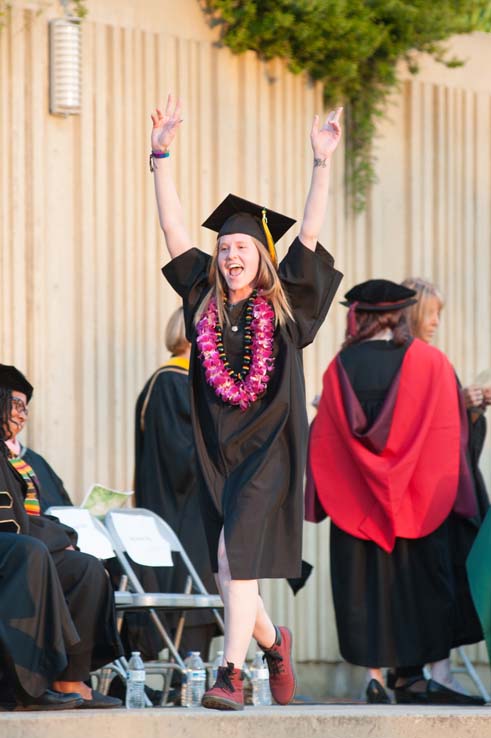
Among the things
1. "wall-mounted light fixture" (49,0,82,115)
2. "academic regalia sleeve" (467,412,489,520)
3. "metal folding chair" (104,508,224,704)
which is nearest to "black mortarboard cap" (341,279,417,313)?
"academic regalia sleeve" (467,412,489,520)

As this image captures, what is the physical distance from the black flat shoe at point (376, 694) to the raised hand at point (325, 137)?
3336 millimetres

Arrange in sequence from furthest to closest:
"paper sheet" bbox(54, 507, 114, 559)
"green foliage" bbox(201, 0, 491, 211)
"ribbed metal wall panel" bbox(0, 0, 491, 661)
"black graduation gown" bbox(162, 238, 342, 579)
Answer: "green foliage" bbox(201, 0, 491, 211), "ribbed metal wall panel" bbox(0, 0, 491, 661), "paper sheet" bbox(54, 507, 114, 559), "black graduation gown" bbox(162, 238, 342, 579)

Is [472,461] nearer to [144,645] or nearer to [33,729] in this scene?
[144,645]

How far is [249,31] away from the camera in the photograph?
1120 centimetres

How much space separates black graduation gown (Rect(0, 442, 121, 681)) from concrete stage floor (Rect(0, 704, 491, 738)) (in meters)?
1.21

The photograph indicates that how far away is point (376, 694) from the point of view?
9.05 meters

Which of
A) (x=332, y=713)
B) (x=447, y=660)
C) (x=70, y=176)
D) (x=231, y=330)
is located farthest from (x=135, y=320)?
(x=332, y=713)

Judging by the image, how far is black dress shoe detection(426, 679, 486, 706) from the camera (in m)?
8.97

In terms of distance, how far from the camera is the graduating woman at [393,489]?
9172 millimetres

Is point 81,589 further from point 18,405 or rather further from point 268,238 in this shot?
point 268,238

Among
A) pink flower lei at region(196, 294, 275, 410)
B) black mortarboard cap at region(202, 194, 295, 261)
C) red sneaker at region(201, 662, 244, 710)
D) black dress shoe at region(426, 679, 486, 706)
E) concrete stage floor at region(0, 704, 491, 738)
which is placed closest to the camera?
concrete stage floor at region(0, 704, 491, 738)

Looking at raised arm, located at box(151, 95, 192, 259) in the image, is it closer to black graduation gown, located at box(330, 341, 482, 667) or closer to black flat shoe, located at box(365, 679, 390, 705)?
black graduation gown, located at box(330, 341, 482, 667)

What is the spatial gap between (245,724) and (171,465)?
377 centimetres

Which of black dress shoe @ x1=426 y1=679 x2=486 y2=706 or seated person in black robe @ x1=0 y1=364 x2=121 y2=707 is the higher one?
seated person in black robe @ x1=0 y1=364 x2=121 y2=707
